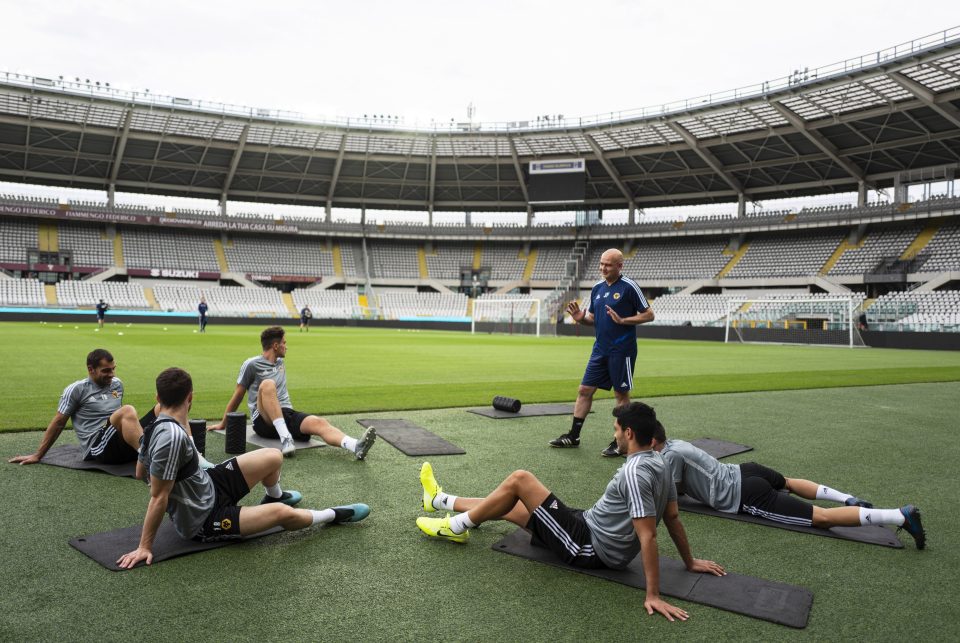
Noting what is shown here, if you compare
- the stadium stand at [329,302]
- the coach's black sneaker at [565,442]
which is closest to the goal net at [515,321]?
the stadium stand at [329,302]

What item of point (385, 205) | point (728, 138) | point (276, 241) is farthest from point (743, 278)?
point (276, 241)

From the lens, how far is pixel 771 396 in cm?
1242

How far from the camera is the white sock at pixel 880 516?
14.6 ft

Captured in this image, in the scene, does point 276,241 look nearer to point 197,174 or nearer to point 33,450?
point 197,174

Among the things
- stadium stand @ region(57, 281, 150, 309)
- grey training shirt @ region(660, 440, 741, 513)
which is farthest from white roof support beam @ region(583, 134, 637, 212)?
grey training shirt @ region(660, 440, 741, 513)

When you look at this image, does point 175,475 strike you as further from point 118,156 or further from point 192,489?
→ point 118,156

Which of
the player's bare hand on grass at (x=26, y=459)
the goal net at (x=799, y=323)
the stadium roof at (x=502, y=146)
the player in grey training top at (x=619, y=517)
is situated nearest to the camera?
the player in grey training top at (x=619, y=517)

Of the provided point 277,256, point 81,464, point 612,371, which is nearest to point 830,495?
point 612,371

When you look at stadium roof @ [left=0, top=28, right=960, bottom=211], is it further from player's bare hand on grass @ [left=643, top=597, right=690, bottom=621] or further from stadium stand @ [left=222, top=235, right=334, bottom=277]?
player's bare hand on grass @ [left=643, top=597, right=690, bottom=621]

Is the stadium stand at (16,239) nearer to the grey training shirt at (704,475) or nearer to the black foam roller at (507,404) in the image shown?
the black foam roller at (507,404)

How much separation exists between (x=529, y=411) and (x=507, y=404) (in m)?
0.57

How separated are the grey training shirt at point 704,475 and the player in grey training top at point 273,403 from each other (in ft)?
11.4

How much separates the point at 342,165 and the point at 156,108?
18.3m

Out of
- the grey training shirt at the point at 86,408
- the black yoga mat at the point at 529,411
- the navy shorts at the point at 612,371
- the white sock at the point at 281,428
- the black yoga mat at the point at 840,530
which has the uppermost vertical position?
the navy shorts at the point at 612,371
